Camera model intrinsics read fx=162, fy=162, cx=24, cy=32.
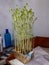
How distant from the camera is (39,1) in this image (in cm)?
171

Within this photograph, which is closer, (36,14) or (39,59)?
(39,59)

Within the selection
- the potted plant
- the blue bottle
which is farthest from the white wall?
the potted plant

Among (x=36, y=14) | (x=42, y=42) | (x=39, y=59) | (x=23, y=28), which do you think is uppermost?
(x=36, y=14)

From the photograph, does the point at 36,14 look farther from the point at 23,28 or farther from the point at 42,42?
the point at 23,28

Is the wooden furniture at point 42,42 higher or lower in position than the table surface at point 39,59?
higher

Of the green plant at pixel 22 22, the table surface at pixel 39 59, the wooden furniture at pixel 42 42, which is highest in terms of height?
the green plant at pixel 22 22

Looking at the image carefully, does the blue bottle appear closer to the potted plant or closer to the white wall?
the white wall

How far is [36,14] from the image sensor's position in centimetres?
173

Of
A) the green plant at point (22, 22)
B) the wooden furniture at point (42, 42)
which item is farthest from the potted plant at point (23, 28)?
the wooden furniture at point (42, 42)

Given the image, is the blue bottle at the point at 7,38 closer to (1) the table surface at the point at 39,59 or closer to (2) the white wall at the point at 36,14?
(2) the white wall at the point at 36,14

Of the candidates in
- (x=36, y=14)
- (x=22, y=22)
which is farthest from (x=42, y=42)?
(x=22, y=22)

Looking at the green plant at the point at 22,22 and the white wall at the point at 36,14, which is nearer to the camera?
the green plant at the point at 22,22

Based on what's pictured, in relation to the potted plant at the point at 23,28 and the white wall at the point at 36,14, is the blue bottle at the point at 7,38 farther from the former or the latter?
the potted plant at the point at 23,28

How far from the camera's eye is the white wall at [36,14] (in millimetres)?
1706
